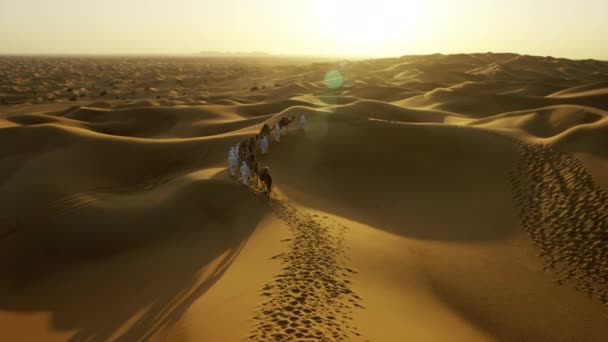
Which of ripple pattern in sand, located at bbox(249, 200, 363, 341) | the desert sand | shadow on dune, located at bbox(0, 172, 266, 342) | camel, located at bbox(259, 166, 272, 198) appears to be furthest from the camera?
camel, located at bbox(259, 166, 272, 198)

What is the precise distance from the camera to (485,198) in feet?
38.8

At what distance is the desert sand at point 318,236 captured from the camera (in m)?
6.09

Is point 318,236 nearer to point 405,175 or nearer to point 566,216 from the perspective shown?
point 566,216

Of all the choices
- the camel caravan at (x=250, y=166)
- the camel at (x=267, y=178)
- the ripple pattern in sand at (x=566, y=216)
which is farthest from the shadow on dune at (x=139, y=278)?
the ripple pattern in sand at (x=566, y=216)

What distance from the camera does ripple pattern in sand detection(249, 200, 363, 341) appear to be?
16.5 ft

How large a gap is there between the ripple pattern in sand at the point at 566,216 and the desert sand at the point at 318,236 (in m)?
0.05

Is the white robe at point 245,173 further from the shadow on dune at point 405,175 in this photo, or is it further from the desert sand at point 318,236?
the shadow on dune at point 405,175

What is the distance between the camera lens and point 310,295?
19.6 ft

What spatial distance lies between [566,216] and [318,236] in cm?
608

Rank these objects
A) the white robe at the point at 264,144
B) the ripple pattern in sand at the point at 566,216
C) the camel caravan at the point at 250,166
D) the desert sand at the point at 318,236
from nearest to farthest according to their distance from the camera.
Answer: the desert sand at the point at 318,236, the ripple pattern in sand at the point at 566,216, the camel caravan at the point at 250,166, the white robe at the point at 264,144


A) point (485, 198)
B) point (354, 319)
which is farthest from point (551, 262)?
point (354, 319)

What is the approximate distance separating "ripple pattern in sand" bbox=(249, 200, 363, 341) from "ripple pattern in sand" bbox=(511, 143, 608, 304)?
175 inches

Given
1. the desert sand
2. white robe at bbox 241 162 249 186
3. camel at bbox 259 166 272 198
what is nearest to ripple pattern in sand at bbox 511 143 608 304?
the desert sand

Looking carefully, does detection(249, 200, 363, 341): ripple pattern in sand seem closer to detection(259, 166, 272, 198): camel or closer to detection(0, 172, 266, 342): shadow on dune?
detection(0, 172, 266, 342): shadow on dune
